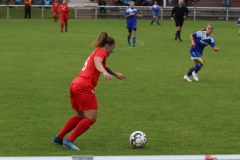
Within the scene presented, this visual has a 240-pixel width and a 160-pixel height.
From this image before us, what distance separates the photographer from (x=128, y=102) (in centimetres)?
1244

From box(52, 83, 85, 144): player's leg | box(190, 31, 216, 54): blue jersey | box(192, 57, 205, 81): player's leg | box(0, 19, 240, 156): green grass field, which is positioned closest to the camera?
box(52, 83, 85, 144): player's leg

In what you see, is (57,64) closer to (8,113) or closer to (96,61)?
(8,113)

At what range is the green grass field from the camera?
338 inches

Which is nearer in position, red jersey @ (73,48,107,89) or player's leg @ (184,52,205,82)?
red jersey @ (73,48,107,89)

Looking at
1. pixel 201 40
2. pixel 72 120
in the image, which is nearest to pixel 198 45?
pixel 201 40

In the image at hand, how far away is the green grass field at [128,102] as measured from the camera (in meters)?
8.59

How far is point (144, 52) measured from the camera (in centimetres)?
2372

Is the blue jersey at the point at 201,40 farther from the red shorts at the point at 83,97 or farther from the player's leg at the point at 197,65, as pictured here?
the red shorts at the point at 83,97

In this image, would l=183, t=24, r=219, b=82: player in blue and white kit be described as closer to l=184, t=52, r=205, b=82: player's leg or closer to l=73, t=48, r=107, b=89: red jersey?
l=184, t=52, r=205, b=82: player's leg

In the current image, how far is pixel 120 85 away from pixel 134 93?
1400 millimetres

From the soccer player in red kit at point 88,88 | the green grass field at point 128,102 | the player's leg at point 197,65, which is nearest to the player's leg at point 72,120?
the soccer player in red kit at point 88,88

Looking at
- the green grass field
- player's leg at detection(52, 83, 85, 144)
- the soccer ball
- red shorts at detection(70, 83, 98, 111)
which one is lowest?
the green grass field

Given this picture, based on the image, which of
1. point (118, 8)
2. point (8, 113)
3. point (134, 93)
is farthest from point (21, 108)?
point (118, 8)

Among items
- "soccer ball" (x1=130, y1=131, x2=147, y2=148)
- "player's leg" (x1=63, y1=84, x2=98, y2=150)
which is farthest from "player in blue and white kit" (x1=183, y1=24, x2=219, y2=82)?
"player's leg" (x1=63, y1=84, x2=98, y2=150)
